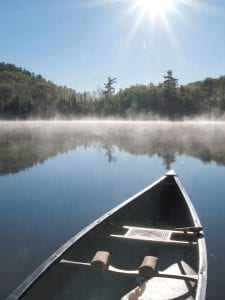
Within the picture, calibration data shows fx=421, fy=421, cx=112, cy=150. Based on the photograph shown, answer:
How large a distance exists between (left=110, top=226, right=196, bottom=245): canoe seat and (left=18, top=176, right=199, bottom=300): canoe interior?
138mm

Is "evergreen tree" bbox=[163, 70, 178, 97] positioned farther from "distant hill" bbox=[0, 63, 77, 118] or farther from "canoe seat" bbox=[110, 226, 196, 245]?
"canoe seat" bbox=[110, 226, 196, 245]

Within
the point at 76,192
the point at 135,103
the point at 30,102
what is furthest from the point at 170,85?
the point at 76,192

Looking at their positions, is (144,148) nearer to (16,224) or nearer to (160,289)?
(16,224)

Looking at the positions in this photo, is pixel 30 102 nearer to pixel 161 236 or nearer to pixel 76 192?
pixel 76 192

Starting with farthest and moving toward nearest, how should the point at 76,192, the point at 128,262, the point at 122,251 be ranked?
1. the point at 76,192
2. the point at 122,251
3. the point at 128,262

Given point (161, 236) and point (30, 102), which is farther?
point (30, 102)

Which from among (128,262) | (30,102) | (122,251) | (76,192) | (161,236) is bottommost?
(76,192)

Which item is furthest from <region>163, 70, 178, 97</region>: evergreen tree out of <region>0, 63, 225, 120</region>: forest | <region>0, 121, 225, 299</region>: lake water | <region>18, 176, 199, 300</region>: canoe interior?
<region>18, 176, 199, 300</region>: canoe interior

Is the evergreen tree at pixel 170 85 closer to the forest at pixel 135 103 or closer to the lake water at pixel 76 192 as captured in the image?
the forest at pixel 135 103

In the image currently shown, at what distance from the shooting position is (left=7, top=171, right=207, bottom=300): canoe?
703 cm

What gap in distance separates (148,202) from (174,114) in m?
124

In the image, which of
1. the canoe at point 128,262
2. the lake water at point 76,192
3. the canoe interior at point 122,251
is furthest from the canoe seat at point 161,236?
the lake water at point 76,192

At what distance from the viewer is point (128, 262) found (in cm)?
912

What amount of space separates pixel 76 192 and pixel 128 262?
1060cm
